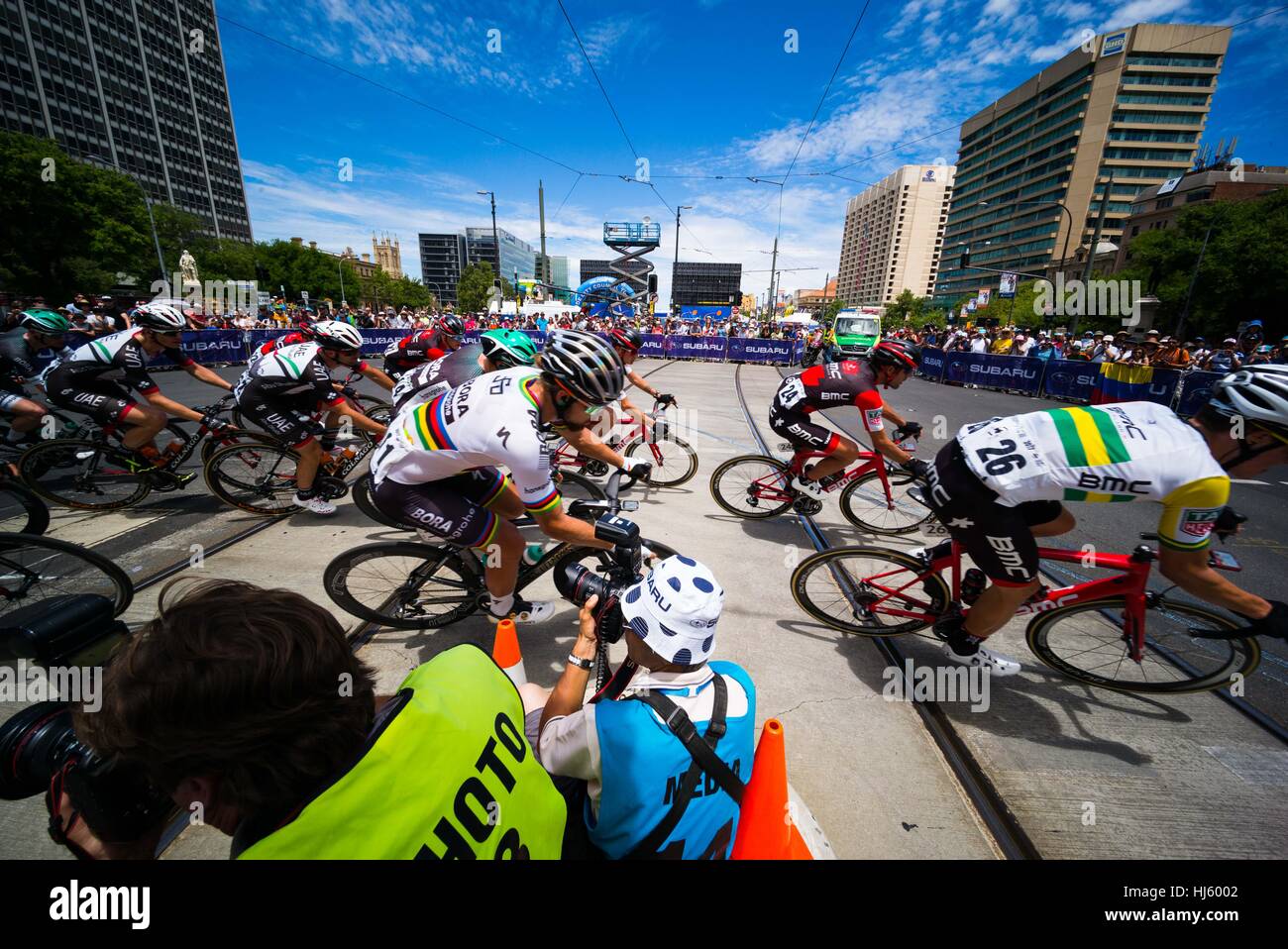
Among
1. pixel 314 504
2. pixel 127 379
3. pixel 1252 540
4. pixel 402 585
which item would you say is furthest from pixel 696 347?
pixel 402 585

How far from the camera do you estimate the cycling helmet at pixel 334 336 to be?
4.82m

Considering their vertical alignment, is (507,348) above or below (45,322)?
below

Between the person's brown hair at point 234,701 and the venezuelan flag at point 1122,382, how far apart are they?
17.5 metres

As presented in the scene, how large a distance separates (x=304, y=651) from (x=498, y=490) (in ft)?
7.36

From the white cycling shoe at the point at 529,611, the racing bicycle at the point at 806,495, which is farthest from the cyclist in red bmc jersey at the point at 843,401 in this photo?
the white cycling shoe at the point at 529,611

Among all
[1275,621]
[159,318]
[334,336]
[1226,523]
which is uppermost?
[159,318]

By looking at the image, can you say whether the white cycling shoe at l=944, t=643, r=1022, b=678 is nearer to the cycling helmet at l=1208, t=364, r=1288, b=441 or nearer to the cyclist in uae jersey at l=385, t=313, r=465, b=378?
the cycling helmet at l=1208, t=364, r=1288, b=441

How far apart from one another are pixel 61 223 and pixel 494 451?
55498 millimetres

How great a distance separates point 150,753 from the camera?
93 centimetres

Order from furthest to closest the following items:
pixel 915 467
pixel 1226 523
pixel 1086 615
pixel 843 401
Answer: pixel 843 401 < pixel 915 467 < pixel 1086 615 < pixel 1226 523

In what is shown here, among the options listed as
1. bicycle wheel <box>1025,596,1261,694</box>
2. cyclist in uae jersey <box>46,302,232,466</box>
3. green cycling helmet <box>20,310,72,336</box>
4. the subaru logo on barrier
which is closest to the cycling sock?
bicycle wheel <box>1025,596,1261,694</box>

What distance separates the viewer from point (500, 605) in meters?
3.30

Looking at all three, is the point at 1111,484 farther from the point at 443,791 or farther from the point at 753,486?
the point at 753,486
